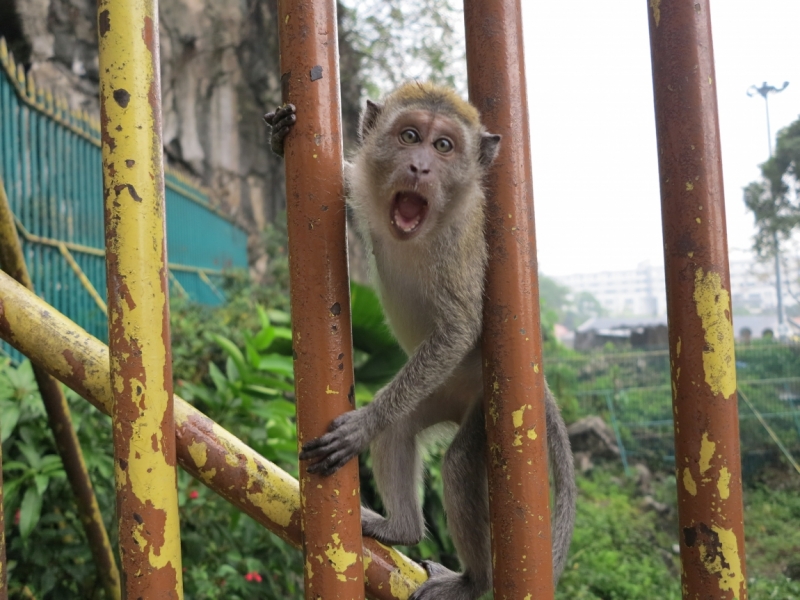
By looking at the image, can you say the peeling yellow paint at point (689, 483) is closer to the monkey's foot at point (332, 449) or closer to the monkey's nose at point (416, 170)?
the monkey's foot at point (332, 449)

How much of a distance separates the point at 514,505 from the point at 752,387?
8687 millimetres

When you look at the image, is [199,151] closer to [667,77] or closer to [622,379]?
[622,379]

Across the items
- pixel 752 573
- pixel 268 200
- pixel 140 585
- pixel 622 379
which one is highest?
pixel 268 200

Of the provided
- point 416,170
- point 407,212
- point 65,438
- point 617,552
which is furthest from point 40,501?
point 617,552

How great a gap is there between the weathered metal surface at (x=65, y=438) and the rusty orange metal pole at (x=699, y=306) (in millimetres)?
1450

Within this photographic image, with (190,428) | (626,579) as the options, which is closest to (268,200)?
(626,579)

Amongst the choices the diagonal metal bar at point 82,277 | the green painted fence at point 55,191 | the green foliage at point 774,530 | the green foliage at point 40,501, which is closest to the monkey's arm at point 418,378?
the green foliage at point 40,501

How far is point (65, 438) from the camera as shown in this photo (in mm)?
1812

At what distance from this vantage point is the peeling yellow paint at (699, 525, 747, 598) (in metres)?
1.04

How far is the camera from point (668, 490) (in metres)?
8.30

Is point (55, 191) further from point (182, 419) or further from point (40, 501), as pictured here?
point (182, 419)

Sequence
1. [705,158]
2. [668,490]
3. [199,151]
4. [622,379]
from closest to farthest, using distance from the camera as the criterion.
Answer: [705,158] < [668,490] < [622,379] < [199,151]

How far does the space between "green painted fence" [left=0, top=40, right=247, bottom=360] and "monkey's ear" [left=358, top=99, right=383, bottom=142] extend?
11.3ft

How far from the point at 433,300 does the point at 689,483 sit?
867 mm
